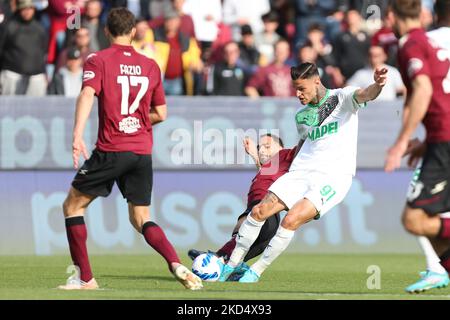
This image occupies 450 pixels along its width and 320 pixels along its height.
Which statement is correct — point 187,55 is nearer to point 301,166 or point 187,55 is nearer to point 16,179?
point 16,179

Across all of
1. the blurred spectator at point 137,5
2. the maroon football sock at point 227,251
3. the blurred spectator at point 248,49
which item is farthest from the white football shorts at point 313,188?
the blurred spectator at point 137,5

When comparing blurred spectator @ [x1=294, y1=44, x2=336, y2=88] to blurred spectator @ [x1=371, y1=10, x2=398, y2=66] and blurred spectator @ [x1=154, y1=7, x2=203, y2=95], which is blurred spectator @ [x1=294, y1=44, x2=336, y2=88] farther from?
blurred spectator @ [x1=154, y1=7, x2=203, y2=95]

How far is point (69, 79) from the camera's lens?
739 inches

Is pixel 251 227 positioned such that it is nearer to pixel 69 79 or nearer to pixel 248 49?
pixel 69 79

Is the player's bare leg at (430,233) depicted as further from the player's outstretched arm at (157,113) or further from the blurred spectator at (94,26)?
the blurred spectator at (94,26)

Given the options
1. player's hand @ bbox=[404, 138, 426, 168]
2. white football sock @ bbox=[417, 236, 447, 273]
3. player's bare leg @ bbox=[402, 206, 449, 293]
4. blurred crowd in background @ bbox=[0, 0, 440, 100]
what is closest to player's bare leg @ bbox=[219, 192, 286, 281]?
white football sock @ bbox=[417, 236, 447, 273]

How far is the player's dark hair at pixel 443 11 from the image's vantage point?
9645 millimetres

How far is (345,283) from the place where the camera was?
12703mm

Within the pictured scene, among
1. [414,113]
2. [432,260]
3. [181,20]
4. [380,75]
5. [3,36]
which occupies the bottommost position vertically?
[432,260]

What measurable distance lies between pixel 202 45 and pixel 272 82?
6.93 feet

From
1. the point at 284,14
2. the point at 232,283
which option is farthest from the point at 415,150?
the point at 284,14

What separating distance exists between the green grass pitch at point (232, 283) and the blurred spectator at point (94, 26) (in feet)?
13.3

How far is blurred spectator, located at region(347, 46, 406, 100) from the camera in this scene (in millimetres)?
19953

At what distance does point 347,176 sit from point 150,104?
240cm
